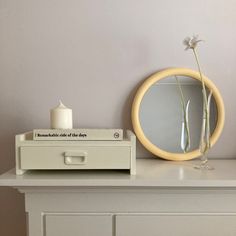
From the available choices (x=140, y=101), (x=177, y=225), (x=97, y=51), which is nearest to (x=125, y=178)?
(x=177, y=225)

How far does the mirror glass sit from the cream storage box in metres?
0.28

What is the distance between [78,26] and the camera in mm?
1124

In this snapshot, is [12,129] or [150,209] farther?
[12,129]

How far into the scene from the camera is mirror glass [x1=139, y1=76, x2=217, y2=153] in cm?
112

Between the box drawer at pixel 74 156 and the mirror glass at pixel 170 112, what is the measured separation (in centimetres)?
28

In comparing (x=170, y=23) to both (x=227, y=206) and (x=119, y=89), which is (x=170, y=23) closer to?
(x=119, y=89)

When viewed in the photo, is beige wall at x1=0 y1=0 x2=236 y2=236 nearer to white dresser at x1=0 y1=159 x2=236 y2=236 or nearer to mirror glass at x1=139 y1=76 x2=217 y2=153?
mirror glass at x1=139 y1=76 x2=217 y2=153

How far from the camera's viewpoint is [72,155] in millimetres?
849

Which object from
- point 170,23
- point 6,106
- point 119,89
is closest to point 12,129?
point 6,106

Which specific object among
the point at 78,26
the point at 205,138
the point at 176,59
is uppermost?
the point at 78,26

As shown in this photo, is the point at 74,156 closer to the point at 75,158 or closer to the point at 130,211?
the point at 75,158

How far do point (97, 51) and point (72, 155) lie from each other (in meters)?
0.46

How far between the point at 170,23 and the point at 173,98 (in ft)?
0.94

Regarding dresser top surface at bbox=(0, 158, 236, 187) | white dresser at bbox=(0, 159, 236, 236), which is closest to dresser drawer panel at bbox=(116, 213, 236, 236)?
white dresser at bbox=(0, 159, 236, 236)
